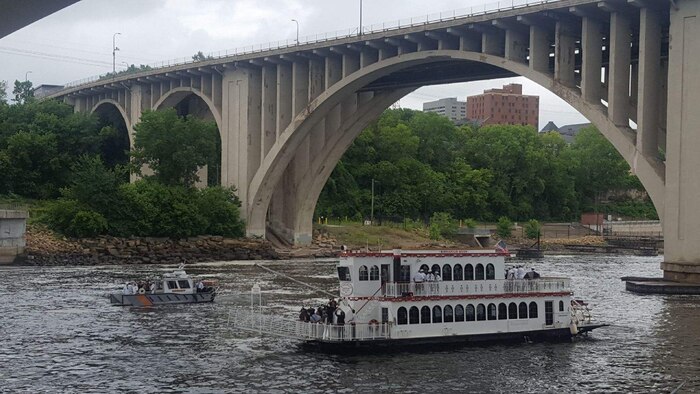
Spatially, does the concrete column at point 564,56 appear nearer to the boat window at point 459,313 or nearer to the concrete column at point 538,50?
the concrete column at point 538,50

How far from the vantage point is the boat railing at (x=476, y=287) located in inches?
1556

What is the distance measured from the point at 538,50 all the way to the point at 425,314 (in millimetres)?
28864

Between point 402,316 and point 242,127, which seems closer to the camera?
point 402,316

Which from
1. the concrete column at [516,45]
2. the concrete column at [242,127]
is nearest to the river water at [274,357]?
the concrete column at [516,45]

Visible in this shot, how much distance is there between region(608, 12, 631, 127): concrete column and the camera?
5816cm

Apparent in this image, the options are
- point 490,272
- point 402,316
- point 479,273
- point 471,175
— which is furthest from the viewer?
point 471,175

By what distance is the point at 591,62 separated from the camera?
5978 cm

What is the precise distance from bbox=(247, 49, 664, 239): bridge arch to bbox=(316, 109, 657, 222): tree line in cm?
2043

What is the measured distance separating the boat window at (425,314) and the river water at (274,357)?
4.57ft

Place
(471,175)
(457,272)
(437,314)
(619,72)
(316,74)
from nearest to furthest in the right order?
1. (437,314)
2. (457,272)
3. (619,72)
4. (316,74)
5. (471,175)

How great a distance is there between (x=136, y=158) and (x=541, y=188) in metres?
59.0

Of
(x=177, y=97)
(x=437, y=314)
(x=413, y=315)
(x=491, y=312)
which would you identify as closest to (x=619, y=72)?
(x=491, y=312)

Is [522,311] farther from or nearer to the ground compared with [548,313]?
farther from the ground

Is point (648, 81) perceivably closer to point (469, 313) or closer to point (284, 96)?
point (469, 313)
